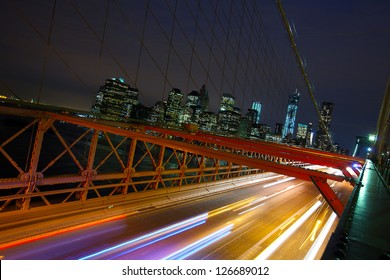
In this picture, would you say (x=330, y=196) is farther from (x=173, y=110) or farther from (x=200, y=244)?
(x=173, y=110)

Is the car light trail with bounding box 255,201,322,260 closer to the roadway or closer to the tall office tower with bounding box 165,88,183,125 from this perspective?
the roadway

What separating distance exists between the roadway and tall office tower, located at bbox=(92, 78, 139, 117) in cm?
767

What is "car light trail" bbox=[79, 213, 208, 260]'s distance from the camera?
18.3ft

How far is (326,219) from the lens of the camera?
423 inches

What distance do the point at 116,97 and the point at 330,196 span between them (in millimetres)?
13266

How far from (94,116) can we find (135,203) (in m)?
2.95

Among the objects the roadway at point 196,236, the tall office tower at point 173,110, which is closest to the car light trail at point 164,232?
the roadway at point 196,236

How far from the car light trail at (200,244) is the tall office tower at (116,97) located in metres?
9.60

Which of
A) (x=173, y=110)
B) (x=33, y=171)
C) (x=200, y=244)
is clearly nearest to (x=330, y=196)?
(x=200, y=244)

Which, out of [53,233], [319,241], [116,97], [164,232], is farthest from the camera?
[116,97]

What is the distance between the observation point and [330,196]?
409 centimetres

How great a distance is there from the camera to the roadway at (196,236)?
545 centimetres
